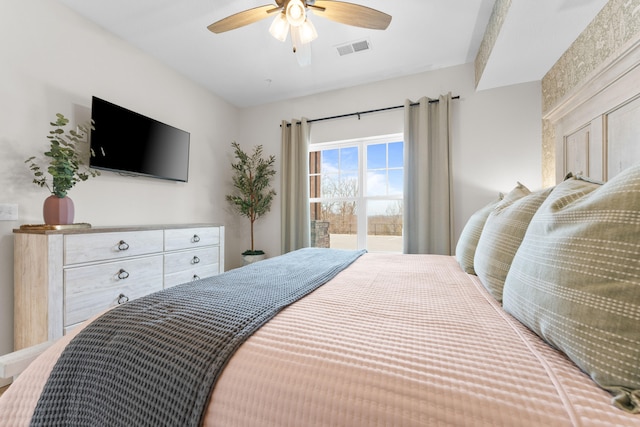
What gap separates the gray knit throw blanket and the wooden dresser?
1.27 meters

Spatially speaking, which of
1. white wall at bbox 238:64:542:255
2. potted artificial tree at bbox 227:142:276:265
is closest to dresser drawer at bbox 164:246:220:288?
potted artificial tree at bbox 227:142:276:265

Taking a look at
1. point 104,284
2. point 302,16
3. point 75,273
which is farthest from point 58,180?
point 302,16

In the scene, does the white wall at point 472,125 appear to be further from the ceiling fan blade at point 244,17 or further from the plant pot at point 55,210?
the plant pot at point 55,210

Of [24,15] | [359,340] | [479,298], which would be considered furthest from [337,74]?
[359,340]

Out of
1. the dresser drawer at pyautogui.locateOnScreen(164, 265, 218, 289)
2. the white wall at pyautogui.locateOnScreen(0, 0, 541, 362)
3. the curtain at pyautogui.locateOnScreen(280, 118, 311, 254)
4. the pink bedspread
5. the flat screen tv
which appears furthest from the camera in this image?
the curtain at pyautogui.locateOnScreen(280, 118, 311, 254)

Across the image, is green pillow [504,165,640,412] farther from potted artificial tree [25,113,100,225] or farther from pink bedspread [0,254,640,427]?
potted artificial tree [25,113,100,225]

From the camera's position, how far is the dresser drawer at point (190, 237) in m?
2.29

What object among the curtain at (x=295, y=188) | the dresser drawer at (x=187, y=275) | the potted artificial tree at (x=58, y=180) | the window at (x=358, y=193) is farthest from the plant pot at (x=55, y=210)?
the window at (x=358, y=193)

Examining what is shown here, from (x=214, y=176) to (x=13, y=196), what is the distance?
189cm

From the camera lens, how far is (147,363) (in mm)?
583

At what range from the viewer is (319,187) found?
3574mm

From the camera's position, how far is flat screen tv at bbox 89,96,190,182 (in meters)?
2.11

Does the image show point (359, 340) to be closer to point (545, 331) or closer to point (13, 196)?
point (545, 331)

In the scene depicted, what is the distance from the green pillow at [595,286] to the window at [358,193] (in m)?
2.57
